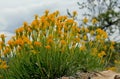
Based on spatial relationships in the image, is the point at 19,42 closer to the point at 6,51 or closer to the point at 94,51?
the point at 6,51

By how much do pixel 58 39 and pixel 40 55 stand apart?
410 mm

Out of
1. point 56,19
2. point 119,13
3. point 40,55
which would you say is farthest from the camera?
point 119,13

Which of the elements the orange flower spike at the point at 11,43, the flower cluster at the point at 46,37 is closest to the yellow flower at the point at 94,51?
the flower cluster at the point at 46,37

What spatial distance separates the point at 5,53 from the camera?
610 cm

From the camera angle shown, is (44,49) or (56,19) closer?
(44,49)

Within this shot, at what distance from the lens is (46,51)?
5742 mm

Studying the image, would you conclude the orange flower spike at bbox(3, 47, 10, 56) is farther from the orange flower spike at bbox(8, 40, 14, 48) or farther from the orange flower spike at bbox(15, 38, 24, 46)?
the orange flower spike at bbox(15, 38, 24, 46)

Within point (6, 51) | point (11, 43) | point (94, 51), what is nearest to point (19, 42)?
point (11, 43)

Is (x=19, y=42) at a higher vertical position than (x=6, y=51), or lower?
higher

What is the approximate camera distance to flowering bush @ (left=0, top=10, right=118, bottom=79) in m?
5.79

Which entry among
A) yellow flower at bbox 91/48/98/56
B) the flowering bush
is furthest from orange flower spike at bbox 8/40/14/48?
yellow flower at bbox 91/48/98/56

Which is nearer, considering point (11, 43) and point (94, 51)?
point (11, 43)

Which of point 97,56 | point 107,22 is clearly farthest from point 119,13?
point 97,56

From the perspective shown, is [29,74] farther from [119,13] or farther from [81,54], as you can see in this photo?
[119,13]
